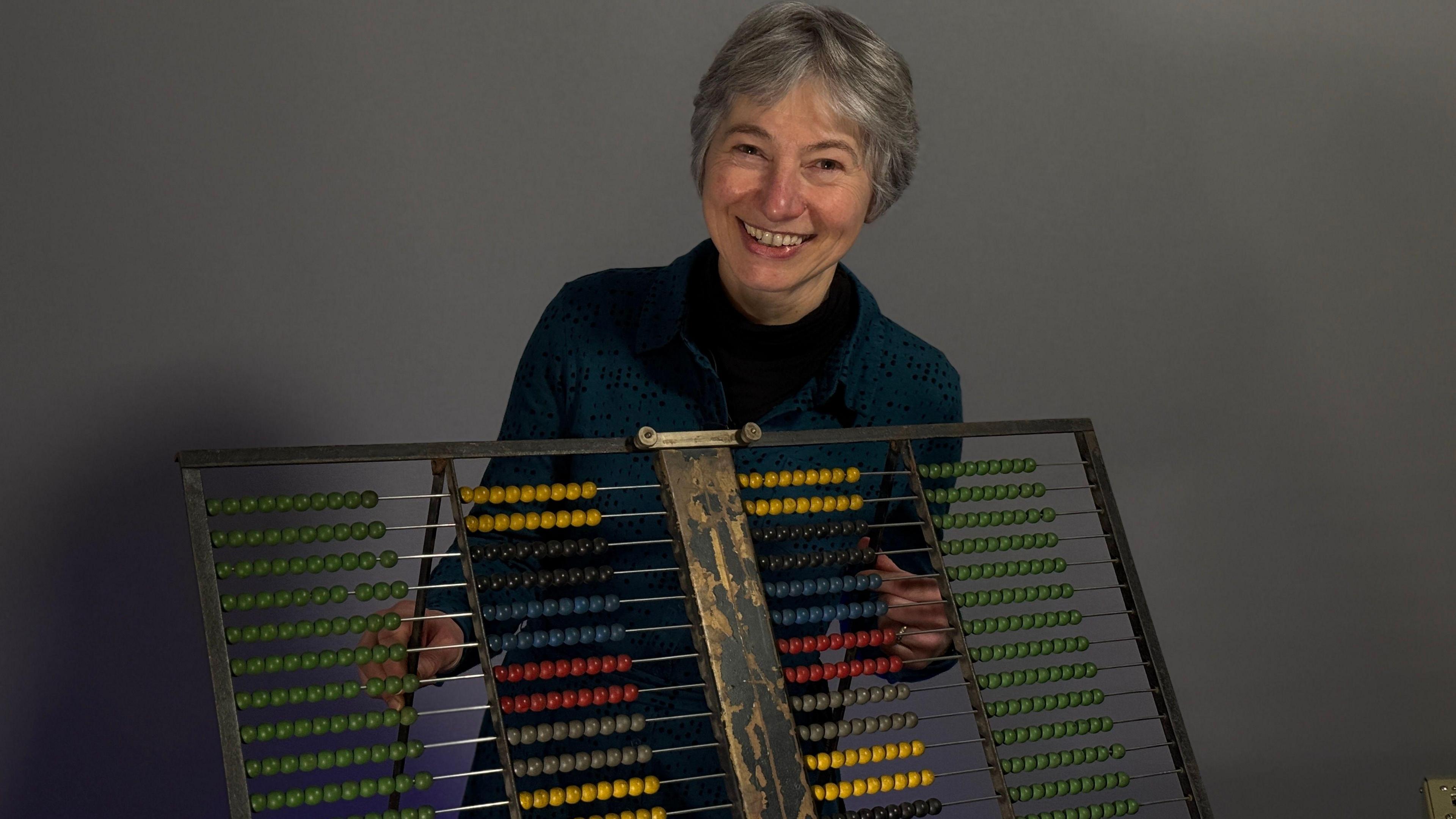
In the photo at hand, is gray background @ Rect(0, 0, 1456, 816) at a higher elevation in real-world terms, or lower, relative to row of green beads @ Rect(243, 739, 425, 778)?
higher

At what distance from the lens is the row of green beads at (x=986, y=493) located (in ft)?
6.34

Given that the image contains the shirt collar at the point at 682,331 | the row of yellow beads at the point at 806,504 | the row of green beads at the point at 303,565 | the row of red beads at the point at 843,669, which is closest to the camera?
the row of green beads at the point at 303,565

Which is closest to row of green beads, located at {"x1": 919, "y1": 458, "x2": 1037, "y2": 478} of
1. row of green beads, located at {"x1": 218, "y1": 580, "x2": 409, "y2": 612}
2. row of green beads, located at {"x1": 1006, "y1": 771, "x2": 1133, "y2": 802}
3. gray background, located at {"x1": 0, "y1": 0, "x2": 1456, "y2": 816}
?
row of green beads, located at {"x1": 1006, "y1": 771, "x2": 1133, "y2": 802}

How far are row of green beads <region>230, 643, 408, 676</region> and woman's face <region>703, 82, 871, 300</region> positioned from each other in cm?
69

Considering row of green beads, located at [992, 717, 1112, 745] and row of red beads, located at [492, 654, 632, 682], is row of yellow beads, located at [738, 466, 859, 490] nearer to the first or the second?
row of red beads, located at [492, 654, 632, 682]

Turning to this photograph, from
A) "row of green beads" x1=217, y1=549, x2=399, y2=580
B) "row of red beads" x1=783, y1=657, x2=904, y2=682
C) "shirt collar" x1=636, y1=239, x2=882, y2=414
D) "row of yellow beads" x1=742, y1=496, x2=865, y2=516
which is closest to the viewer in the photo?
"row of green beads" x1=217, y1=549, x2=399, y2=580

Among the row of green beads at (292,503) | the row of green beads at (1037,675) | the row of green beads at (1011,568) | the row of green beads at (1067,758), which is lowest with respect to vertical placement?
the row of green beads at (1067,758)

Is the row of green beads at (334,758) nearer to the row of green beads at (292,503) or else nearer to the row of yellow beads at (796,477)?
the row of green beads at (292,503)

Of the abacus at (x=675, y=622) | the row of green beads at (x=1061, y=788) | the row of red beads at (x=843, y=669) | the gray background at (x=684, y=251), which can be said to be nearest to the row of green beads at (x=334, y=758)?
the abacus at (x=675, y=622)

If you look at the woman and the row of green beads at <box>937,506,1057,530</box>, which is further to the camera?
the row of green beads at <box>937,506,1057,530</box>

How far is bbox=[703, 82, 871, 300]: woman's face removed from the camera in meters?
1.79

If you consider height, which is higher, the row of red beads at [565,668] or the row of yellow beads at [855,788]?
the row of red beads at [565,668]

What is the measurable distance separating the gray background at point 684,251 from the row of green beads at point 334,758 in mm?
1710

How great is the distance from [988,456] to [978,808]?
0.97m
